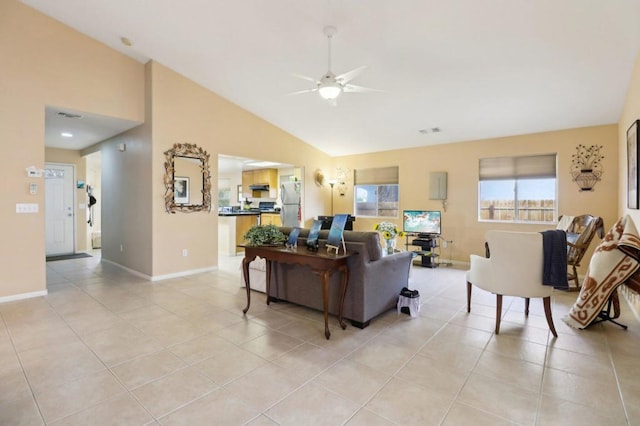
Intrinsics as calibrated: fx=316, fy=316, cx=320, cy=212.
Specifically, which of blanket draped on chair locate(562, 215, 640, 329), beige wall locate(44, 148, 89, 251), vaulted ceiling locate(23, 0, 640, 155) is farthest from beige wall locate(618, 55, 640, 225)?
beige wall locate(44, 148, 89, 251)

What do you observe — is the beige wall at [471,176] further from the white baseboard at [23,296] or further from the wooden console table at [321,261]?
the white baseboard at [23,296]

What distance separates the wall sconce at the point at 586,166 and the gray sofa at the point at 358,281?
11.7 feet

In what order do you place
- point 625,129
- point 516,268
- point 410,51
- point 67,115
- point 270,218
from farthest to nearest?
point 270,218
point 67,115
point 625,129
point 410,51
point 516,268

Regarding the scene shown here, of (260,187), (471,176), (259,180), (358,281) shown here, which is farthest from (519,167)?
(259,180)

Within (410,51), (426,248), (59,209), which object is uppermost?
(410,51)

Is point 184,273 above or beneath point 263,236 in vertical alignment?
beneath

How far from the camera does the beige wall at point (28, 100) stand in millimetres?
3928

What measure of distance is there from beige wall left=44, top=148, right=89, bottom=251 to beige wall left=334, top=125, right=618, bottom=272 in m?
6.17

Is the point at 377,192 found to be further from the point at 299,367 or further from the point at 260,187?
the point at 299,367

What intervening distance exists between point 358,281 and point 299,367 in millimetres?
999

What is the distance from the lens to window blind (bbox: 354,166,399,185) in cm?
731

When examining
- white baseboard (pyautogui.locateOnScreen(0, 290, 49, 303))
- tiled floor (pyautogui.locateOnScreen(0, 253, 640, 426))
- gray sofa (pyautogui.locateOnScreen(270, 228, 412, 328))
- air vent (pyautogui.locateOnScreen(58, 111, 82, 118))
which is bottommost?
tiled floor (pyautogui.locateOnScreen(0, 253, 640, 426))

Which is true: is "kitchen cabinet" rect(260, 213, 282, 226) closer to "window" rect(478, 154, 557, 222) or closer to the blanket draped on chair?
"window" rect(478, 154, 557, 222)

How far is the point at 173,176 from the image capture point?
5145mm
